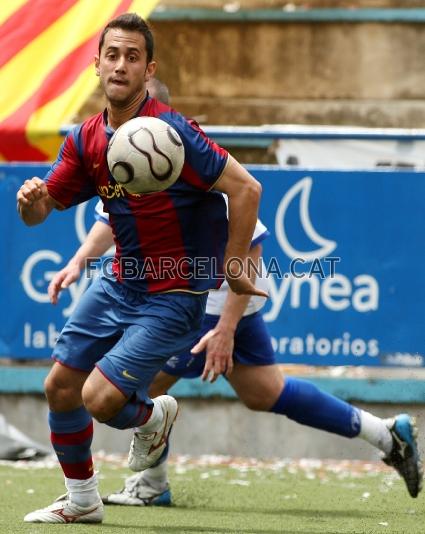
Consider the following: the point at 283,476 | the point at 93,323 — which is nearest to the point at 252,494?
the point at 283,476

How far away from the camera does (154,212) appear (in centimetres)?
585

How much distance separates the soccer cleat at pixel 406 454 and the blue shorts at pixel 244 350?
0.72 meters

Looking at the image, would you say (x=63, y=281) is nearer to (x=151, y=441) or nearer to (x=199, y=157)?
(x=151, y=441)

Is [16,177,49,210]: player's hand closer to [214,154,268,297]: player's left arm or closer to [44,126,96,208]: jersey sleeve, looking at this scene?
[44,126,96,208]: jersey sleeve

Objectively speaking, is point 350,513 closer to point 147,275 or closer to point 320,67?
point 147,275

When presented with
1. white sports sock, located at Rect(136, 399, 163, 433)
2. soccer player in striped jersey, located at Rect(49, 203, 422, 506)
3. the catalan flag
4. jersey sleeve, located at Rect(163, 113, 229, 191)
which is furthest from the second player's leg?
the catalan flag

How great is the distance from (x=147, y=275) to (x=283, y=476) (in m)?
2.67

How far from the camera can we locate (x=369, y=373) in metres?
8.59

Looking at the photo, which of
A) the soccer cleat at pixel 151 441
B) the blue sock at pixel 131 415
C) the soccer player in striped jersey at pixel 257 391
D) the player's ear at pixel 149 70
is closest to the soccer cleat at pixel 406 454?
the soccer player in striped jersey at pixel 257 391

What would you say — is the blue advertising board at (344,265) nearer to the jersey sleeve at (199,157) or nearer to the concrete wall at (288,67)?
the jersey sleeve at (199,157)

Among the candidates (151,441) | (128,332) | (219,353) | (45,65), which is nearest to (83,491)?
(151,441)

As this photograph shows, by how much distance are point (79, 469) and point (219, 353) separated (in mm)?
876

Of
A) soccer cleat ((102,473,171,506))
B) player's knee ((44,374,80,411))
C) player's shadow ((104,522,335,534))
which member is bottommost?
player's shadow ((104,522,335,534))

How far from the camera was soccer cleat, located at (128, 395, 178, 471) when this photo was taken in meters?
6.02
